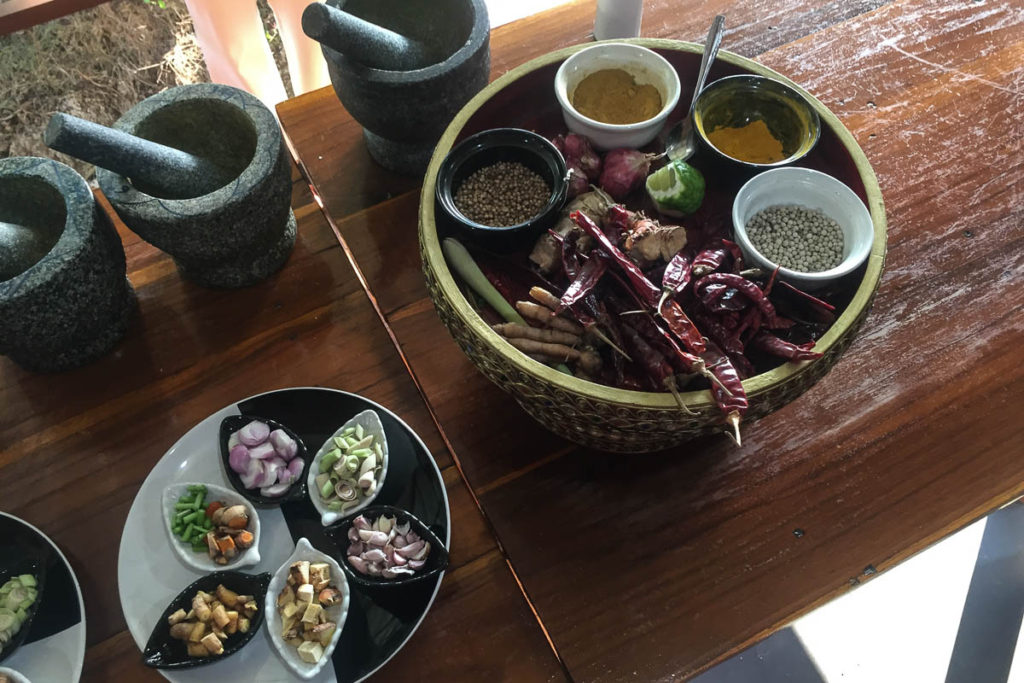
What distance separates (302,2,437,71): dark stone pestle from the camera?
3.03ft

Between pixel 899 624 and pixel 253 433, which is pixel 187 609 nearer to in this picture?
pixel 253 433

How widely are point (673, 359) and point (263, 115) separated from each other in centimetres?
64

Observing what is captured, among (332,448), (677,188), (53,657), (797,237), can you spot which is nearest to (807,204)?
(797,237)

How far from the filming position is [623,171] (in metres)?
0.93

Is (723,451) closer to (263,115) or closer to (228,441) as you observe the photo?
(228,441)

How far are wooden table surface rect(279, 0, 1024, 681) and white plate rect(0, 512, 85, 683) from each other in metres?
0.47

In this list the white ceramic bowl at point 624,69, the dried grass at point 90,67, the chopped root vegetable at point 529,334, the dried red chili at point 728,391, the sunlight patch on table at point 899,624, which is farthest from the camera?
the dried grass at point 90,67

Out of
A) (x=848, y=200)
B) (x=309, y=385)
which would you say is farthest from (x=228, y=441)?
(x=848, y=200)

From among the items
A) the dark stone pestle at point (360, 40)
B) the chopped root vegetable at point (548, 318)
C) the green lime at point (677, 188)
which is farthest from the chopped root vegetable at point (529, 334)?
the dark stone pestle at point (360, 40)

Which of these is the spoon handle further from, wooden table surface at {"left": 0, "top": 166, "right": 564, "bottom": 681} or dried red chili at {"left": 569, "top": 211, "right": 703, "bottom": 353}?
wooden table surface at {"left": 0, "top": 166, "right": 564, "bottom": 681}

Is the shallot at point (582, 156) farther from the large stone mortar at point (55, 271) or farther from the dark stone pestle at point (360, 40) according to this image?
the large stone mortar at point (55, 271)

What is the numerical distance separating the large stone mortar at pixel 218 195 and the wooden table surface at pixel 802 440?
0.47 ft

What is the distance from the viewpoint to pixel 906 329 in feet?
3.38

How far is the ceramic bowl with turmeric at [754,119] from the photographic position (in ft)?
3.10
